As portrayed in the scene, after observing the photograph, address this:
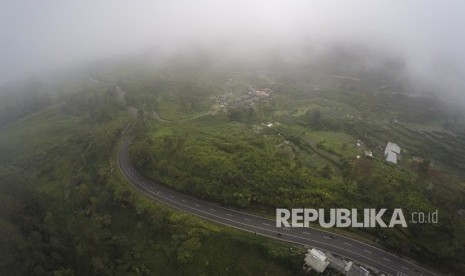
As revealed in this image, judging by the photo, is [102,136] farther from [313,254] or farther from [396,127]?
[396,127]

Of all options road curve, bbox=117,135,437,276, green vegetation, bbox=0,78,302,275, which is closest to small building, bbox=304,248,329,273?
green vegetation, bbox=0,78,302,275

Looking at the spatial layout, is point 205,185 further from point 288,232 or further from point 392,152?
point 392,152

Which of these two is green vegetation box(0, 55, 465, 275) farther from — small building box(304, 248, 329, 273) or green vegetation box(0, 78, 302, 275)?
small building box(304, 248, 329, 273)

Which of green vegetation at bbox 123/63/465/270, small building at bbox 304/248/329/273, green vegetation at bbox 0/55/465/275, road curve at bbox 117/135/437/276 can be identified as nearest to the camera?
small building at bbox 304/248/329/273

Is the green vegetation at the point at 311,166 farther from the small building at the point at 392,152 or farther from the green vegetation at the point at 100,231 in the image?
the green vegetation at the point at 100,231

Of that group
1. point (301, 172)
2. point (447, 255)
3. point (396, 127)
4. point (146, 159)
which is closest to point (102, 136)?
point (146, 159)

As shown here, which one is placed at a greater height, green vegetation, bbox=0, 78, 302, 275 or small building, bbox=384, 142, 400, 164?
green vegetation, bbox=0, 78, 302, 275
